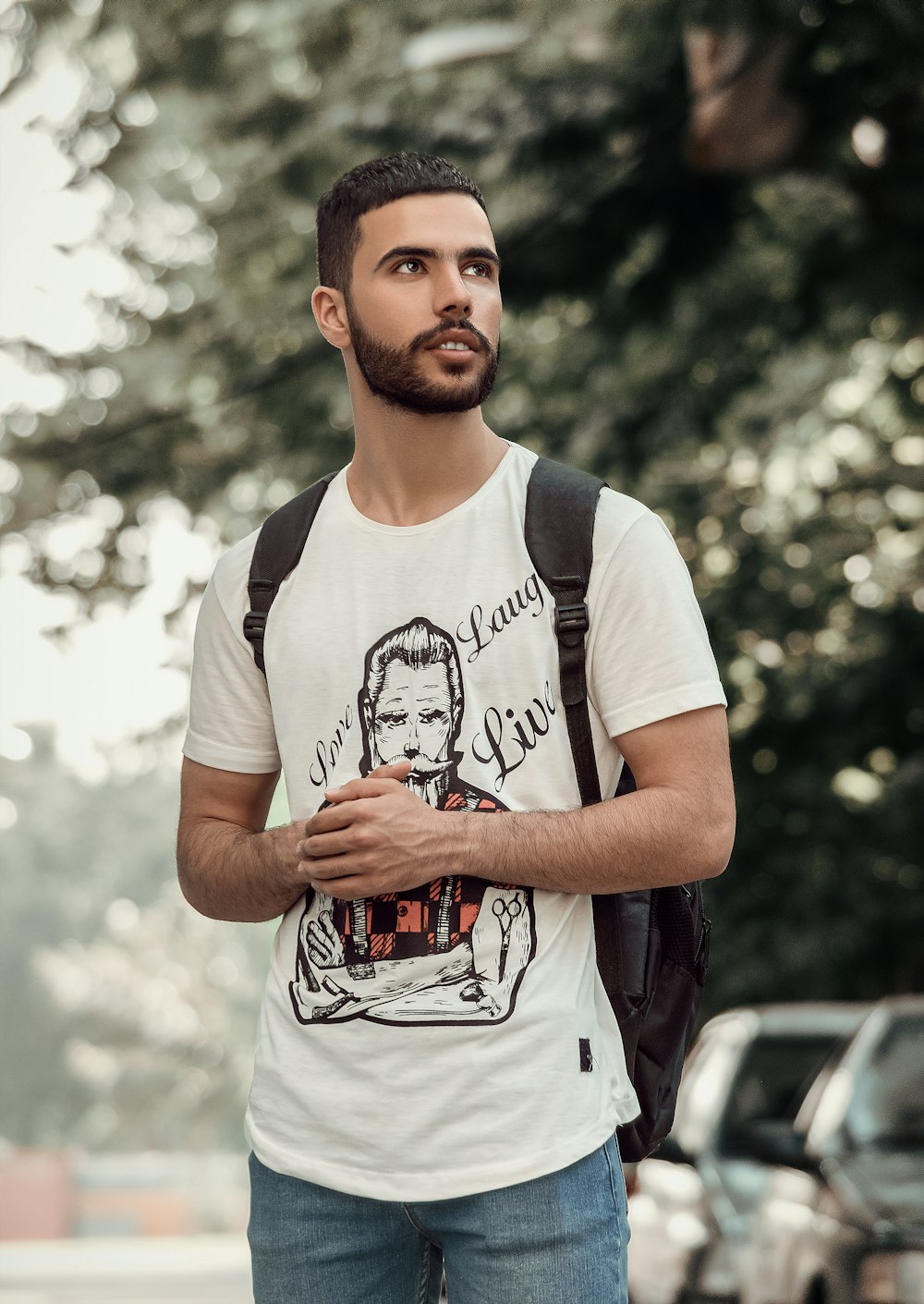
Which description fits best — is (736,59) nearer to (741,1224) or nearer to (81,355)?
(81,355)

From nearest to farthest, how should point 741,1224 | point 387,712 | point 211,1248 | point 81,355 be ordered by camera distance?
point 387,712 → point 741,1224 → point 81,355 → point 211,1248

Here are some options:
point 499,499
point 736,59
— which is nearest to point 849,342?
point 736,59

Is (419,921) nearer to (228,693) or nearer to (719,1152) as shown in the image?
(228,693)

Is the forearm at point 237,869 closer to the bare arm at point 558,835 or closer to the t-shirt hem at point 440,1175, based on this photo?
the bare arm at point 558,835

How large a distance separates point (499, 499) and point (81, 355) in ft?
25.8

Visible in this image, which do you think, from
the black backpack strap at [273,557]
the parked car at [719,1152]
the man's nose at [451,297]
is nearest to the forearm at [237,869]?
the black backpack strap at [273,557]

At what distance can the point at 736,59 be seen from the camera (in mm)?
8141

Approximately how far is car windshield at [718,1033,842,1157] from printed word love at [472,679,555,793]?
5.53 m

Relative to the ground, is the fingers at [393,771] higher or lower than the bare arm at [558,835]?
higher

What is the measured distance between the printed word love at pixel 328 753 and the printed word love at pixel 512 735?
0.61ft

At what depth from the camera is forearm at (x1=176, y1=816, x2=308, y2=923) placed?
2428 millimetres

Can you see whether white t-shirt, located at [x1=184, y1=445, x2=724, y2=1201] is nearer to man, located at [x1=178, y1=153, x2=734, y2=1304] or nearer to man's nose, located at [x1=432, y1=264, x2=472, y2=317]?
man, located at [x1=178, y1=153, x2=734, y2=1304]

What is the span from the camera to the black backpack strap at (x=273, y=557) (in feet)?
8.45

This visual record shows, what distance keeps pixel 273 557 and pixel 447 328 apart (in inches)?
15.8
